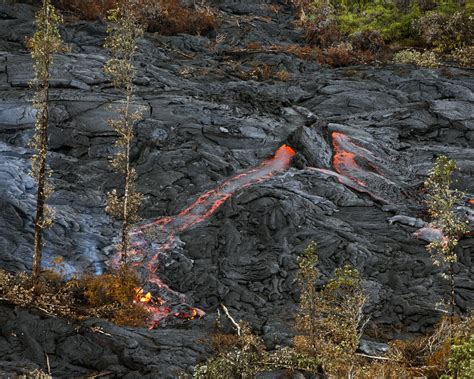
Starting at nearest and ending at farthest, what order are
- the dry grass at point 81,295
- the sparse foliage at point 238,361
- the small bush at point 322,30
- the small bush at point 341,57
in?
the sparse foliage at point 238,361 < the dry grass at point 81,295 < the small bush at point 341,57 < the small bush at point 322,30

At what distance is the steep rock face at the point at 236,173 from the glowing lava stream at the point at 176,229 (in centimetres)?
45

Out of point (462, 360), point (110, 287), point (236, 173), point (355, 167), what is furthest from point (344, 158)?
point (462, 360)

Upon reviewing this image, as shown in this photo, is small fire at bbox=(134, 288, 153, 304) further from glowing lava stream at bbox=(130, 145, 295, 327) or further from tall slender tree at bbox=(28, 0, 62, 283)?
tall slender tree at bbox=(28, 0, 62, 283)

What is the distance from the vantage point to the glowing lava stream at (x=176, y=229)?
20141 millimetres

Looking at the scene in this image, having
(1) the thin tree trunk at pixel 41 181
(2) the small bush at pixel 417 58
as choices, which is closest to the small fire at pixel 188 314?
(1) the thin tree trunk at pixel 41 181

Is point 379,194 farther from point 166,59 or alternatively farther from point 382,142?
point 166,59

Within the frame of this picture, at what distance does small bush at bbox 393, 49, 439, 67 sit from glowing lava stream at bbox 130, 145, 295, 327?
18709mm

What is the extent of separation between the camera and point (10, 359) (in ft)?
48.7

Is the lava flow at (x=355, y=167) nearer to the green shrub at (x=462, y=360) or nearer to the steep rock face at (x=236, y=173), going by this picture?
the steep rock face at (x=236, y=173)

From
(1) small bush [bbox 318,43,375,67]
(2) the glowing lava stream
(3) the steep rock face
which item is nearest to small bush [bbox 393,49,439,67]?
(3) the steep rock face

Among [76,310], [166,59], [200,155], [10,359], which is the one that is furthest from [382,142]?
[10,359]

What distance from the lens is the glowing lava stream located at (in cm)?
2014

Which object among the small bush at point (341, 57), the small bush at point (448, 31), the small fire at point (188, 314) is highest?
the small bush at point (448, 31)

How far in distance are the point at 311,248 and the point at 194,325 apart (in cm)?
595
